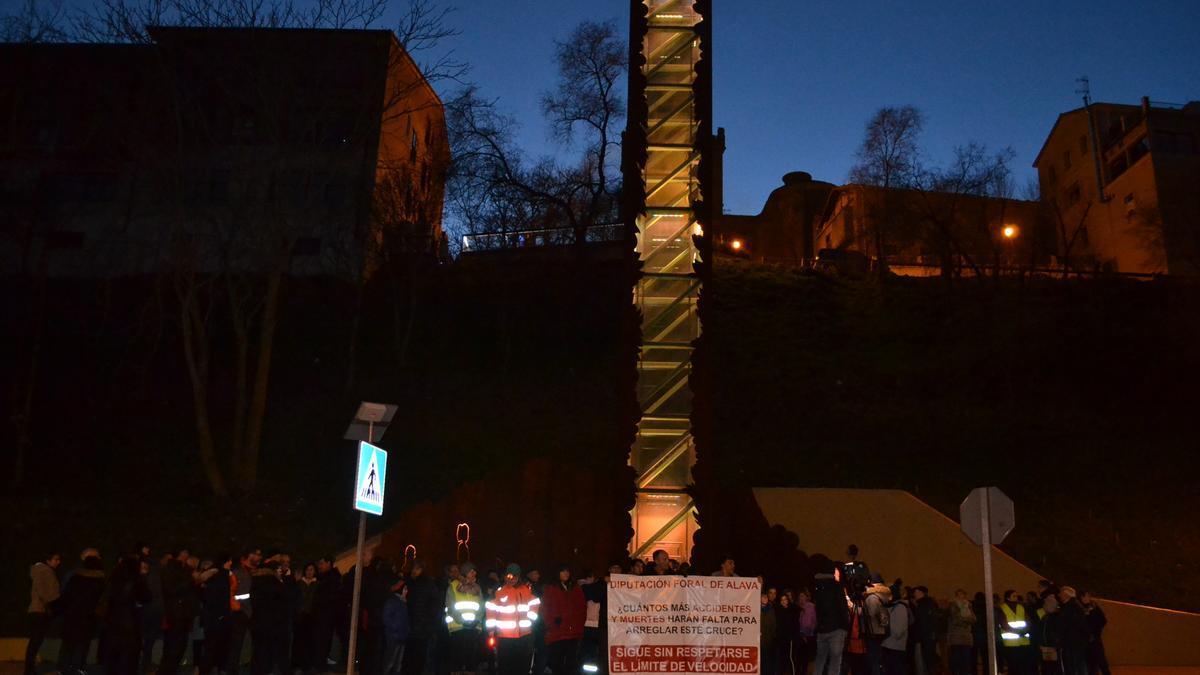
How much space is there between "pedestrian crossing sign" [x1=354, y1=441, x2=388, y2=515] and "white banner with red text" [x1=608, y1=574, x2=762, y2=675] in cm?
264

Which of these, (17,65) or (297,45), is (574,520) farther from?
(17,65)

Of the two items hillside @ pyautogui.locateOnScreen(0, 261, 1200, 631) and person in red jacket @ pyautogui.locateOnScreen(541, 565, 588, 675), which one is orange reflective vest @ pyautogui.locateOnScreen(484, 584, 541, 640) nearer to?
person in red jacket @ pyautogui.locateOnScreen(541, 565, 588, 675)

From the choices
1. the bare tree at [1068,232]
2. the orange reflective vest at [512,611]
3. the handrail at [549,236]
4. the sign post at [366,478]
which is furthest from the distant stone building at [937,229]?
the sign post at [366,478]

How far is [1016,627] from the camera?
567 inches

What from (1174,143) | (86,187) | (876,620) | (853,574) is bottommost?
(876,620)

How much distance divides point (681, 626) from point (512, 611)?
2507 mm

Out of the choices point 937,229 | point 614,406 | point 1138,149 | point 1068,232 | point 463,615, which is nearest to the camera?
point 463,615

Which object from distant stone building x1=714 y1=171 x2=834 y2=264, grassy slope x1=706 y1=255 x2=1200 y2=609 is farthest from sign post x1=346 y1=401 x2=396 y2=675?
distant stone building x1=714 y1=171 x2=834 y2=264

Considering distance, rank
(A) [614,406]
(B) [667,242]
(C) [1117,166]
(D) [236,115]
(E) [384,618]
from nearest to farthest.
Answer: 1. (E) [384,618]
2. (B) [667,242]
3. (D) [236,115]
4. (A) [614,406]
5. (C) [1117,166]

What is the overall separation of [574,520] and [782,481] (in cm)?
1073

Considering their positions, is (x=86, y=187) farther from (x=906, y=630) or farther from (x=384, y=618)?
(x=906, y=630)

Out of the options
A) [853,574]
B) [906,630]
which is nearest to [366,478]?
[906,630]

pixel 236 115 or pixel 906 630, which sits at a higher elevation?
pixel 236 115

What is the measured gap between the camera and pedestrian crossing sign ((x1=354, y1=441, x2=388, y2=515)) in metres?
9.93
